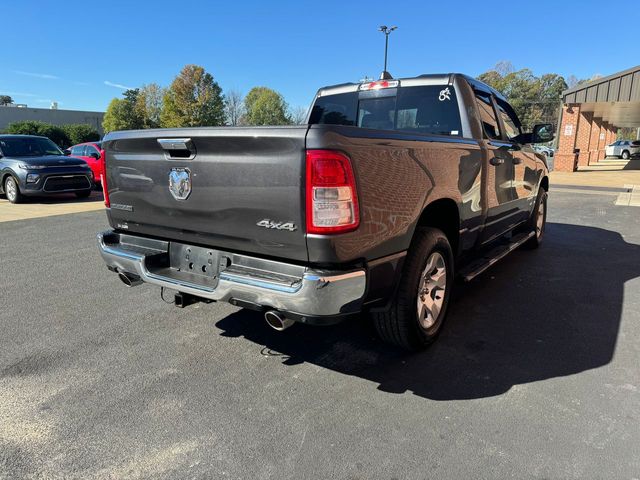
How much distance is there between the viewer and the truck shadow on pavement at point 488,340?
305 cm

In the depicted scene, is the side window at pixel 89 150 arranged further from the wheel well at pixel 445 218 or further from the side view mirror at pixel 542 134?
the wheel well at pixel 445 218

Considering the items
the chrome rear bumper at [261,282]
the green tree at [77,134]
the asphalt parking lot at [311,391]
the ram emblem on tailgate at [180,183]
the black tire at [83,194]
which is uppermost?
the green tree at [77,134]

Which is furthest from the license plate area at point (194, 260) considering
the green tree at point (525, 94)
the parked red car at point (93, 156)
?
the green tree at point (525, 94)

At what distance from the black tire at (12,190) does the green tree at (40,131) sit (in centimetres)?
3964

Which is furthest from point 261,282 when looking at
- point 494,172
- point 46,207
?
point 46,207

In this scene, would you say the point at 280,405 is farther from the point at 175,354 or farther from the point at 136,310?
the point at 136,310

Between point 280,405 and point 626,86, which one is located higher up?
point 626,86

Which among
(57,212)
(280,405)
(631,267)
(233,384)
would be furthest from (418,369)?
(57,212)

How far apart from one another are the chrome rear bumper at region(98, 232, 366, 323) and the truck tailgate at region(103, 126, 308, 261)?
8 centimetres

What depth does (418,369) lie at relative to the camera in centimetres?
314

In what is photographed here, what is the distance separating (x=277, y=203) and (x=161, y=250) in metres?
1.15

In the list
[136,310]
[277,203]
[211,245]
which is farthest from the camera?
[136,310]

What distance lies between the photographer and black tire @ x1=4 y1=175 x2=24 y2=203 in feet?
38.1

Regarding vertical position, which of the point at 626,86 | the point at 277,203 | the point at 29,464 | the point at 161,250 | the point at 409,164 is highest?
the point at 626,86
